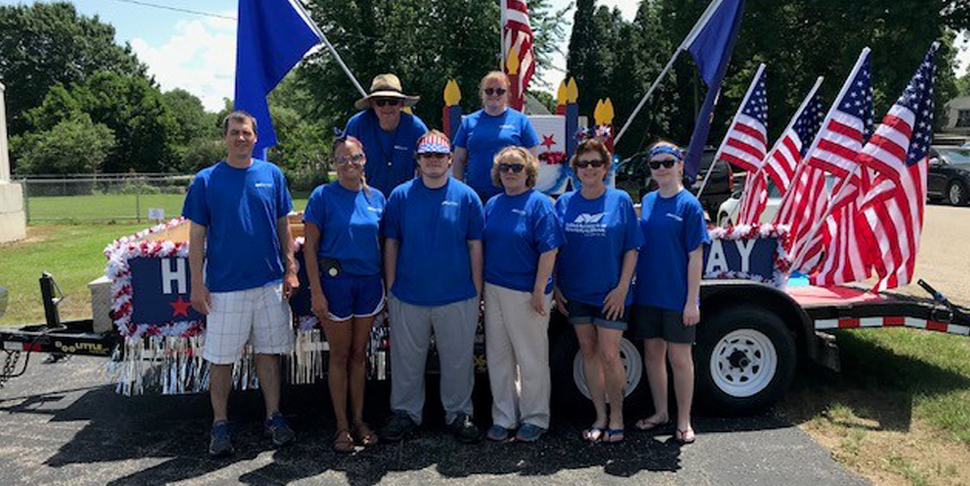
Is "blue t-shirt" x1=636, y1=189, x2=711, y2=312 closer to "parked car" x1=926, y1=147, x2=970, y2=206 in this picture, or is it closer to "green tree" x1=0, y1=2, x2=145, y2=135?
"parked car" x1=926, y1=147, x2=970, y2=206

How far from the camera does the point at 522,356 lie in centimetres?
412

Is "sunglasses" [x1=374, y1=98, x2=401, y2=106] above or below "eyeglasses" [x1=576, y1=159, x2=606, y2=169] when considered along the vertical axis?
above

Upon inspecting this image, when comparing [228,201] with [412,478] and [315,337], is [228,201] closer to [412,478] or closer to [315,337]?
[315,337]

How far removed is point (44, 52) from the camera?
59.6 m

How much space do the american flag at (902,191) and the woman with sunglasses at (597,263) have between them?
2.24 m

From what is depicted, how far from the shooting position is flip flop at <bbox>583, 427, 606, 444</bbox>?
4.18 meters

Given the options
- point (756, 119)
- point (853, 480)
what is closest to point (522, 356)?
point (853, 480)

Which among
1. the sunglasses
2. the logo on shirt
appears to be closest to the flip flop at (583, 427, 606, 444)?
the logo on shirt

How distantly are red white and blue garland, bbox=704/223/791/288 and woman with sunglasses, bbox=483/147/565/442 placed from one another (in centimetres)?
127

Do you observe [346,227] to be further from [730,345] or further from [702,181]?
[702,181]

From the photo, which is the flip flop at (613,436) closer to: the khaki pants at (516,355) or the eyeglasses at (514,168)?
the khaki pants at (516,355)

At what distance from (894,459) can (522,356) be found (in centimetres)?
214

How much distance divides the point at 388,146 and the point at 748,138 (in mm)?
3430

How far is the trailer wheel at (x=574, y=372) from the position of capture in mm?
4480
